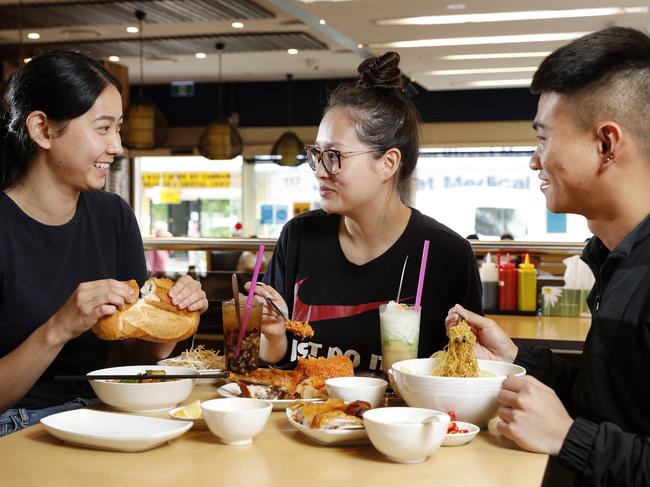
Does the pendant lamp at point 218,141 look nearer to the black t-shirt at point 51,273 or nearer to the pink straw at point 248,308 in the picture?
the black t-shirt at point 51,273

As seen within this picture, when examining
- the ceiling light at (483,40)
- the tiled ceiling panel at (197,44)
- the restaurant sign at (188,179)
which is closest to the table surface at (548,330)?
the ceiling light at (483,40)

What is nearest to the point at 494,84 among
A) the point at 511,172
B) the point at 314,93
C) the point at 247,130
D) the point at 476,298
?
the point at 511,172

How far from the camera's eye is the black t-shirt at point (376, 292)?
2.49m

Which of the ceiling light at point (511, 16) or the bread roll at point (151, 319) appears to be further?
the ceiling light at point (511, 16)

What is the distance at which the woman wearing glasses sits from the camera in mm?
2498

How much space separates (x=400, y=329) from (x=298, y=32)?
23.2 ft

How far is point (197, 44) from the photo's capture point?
931cm

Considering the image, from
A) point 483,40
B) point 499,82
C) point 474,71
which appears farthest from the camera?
point 499,82

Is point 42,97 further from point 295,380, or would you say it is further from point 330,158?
point 295,380

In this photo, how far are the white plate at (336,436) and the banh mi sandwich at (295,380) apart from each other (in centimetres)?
29

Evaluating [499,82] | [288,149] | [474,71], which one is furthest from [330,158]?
[499,82]

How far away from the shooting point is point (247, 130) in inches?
496

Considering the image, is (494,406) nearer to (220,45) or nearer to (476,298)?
(476,298)

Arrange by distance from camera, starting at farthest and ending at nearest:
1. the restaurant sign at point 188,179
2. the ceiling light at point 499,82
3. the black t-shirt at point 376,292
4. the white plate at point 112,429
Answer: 1. the restaurant sign at point 188,179
2. the ceiling light at point 499,82
3. the black t-shirt at point 376,292
4. the white plate at point 112,429
